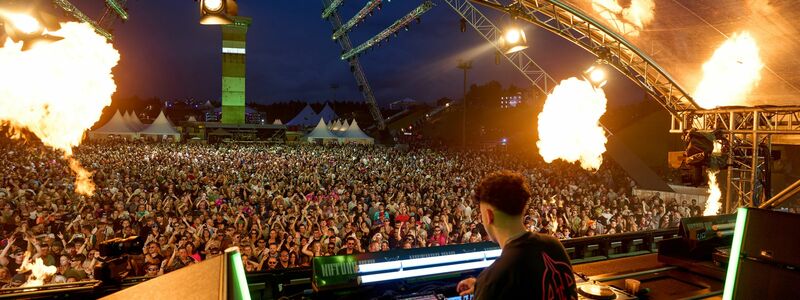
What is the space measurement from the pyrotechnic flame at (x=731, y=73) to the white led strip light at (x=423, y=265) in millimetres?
5132

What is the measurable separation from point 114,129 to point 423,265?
95.4 feet

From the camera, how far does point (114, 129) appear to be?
Answer: 2577 centimetres

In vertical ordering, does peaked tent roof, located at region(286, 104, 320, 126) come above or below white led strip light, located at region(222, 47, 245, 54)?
below

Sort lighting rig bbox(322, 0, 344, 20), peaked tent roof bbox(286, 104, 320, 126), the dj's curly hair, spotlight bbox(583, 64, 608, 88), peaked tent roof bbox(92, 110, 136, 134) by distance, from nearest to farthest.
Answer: the dj's curly hair → spotlight bbox(583, 64, 608, 88) → peaked tent roof bbox(92, 110, 136, 134) → lighting rig bbox(322, 0, 344, 20) → peaked tent roof bbox(286, 104, 320, 126)

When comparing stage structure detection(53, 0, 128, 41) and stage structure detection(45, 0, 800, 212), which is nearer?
stage structure detection(45, 0, 800, 212)

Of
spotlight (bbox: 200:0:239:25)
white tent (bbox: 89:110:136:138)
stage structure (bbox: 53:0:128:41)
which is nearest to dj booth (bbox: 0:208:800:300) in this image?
spotlight (bbox: 200:0:239:25)

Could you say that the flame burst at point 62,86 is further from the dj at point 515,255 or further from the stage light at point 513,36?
the dj at point 515,255

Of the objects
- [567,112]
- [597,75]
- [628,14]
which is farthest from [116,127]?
[628,14]

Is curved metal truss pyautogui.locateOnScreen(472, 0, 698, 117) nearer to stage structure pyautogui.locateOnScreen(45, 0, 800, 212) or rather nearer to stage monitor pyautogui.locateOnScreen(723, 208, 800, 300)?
stage structure pyautogui.locateOnScreen(45, 0, 800, 212)

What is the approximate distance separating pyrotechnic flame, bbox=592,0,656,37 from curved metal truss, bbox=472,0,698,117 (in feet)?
0.58

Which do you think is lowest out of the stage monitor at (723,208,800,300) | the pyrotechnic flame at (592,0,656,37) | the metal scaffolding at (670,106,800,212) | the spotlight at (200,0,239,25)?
the stage monitor at (723,208,800,300)

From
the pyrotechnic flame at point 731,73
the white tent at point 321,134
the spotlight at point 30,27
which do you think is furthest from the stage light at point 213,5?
the white tent at point 321,134

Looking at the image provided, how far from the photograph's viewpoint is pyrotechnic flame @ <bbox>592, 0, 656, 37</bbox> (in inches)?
228

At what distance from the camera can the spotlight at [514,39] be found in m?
6.47
